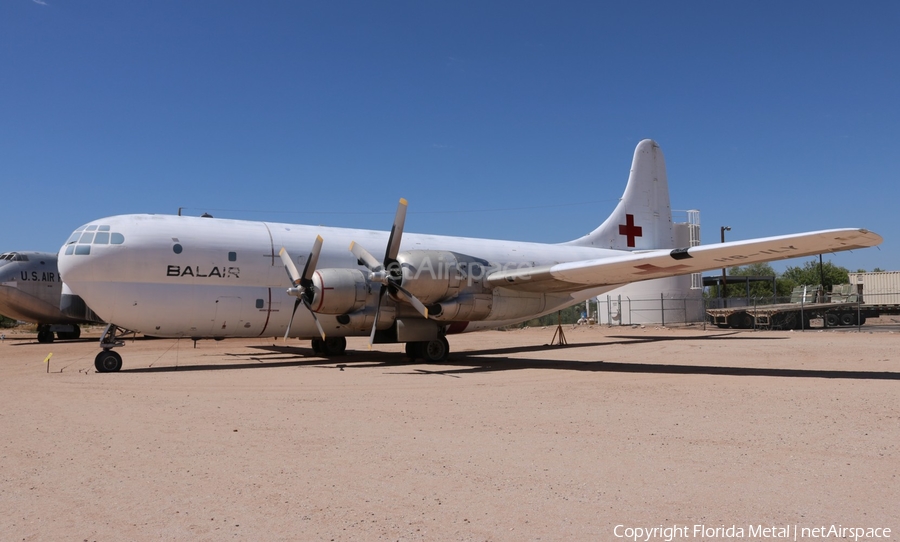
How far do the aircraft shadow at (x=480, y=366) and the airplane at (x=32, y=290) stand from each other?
15.0m

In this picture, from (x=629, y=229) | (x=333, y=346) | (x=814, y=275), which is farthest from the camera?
(x=814, y=275)

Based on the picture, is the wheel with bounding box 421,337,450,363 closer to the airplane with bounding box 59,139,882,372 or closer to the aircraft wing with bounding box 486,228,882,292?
the airplane with bounding box 59,139,882,372

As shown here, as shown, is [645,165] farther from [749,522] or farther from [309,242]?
[749,522]

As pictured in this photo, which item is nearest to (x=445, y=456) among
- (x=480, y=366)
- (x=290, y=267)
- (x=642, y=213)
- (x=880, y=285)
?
(x=480, y=366)

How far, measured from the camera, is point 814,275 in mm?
81875

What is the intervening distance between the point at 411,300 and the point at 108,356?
743 cm

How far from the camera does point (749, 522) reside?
4.40 meters

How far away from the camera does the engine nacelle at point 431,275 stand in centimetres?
1631

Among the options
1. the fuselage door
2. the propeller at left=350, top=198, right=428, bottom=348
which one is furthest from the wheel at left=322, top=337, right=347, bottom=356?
the propeller at left=350, top=198, right=428, bottom=348

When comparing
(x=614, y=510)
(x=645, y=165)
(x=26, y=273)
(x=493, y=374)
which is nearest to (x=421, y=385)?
(x=493, y=374)

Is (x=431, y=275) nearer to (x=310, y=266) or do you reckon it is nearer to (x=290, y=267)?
(x=310, y=266)

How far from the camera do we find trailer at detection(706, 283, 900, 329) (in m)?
34.9

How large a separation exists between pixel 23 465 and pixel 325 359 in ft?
43.9

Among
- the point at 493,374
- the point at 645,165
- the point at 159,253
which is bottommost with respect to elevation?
the point at 493,374
